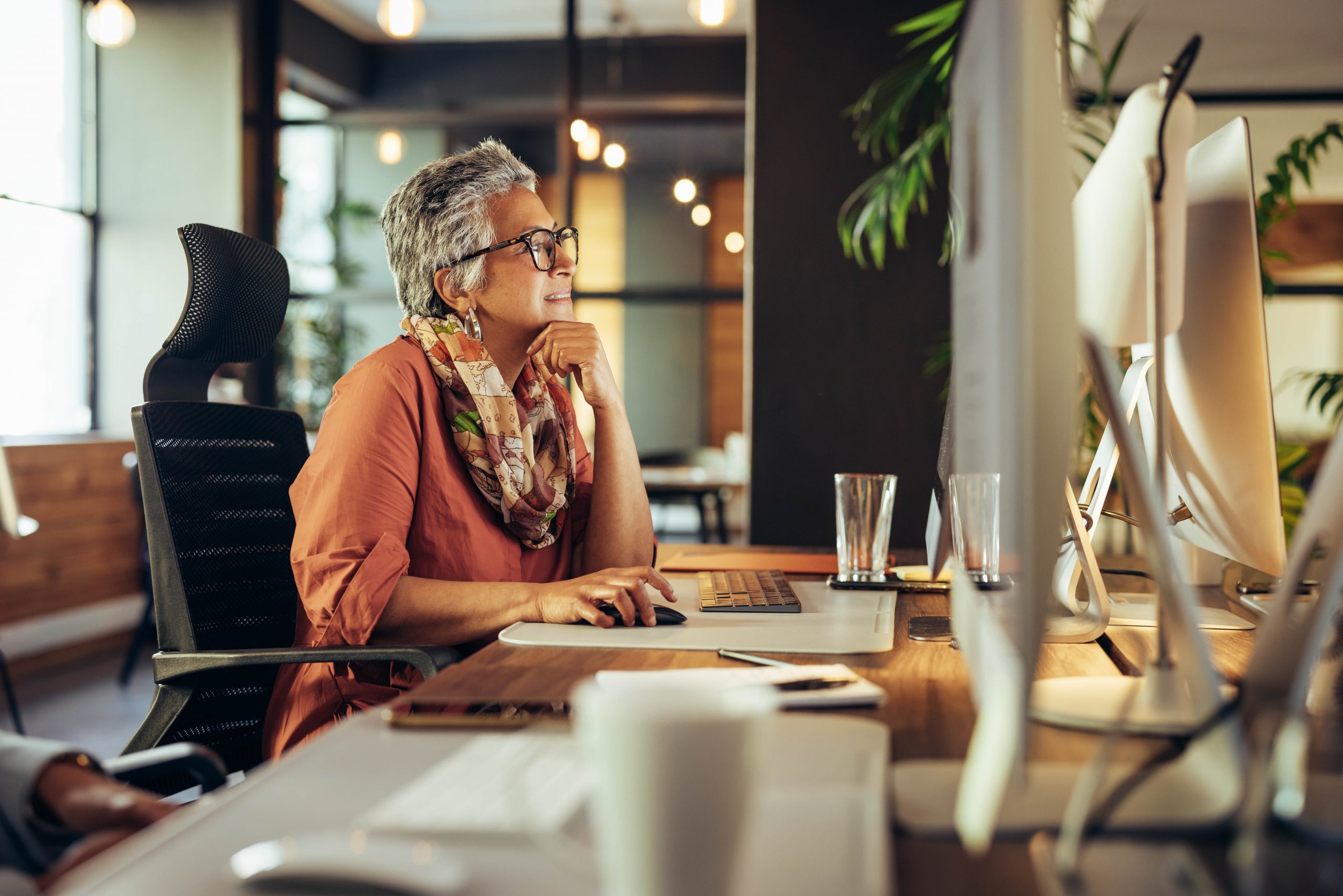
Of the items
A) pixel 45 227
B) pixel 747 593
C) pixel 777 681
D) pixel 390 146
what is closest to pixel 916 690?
pixel 777 681

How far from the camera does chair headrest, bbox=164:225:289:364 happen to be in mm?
1314

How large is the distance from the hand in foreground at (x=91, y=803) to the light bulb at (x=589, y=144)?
4.76 meters

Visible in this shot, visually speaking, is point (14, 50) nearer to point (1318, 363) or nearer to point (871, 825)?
point (871, 825)

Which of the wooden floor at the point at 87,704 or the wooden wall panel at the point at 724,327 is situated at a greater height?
the wooden wall panel at the point at 724,327

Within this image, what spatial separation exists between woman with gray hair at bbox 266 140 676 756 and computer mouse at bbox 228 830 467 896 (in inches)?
25.7

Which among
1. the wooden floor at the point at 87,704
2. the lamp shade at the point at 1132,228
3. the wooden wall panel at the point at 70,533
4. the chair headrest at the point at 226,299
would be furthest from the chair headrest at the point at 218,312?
the wooden wall panel at the point at 70,533

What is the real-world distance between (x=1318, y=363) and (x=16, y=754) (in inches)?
196

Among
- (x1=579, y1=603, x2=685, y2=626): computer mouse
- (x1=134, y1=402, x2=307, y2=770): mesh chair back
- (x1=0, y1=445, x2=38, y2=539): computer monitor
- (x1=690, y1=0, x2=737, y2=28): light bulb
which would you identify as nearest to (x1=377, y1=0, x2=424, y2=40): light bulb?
(x1=690, y1=0, x2=737, y2=28): light bulb

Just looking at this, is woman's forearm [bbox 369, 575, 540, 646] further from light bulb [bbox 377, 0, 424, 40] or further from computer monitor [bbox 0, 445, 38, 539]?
light bulb [bbox 377, 0, 424, 40]

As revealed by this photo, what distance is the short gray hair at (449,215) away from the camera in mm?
1526

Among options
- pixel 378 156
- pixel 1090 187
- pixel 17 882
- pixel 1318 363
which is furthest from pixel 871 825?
pixel 378 156

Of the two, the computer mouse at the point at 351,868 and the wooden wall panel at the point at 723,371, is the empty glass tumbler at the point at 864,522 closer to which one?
the computer mouse at the point at 351,868

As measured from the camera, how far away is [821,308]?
13.2 ft

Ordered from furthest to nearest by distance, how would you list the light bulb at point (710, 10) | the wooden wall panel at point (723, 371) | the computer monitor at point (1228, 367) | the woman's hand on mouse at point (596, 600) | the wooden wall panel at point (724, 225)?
the wooden wall panel at point (724, 225), the wooden wall panel at point (723, 371), the light bulb at point (710, 10), the woman's hand on mouse at point (596, 600), the computer monitor at point (1228, 367)
